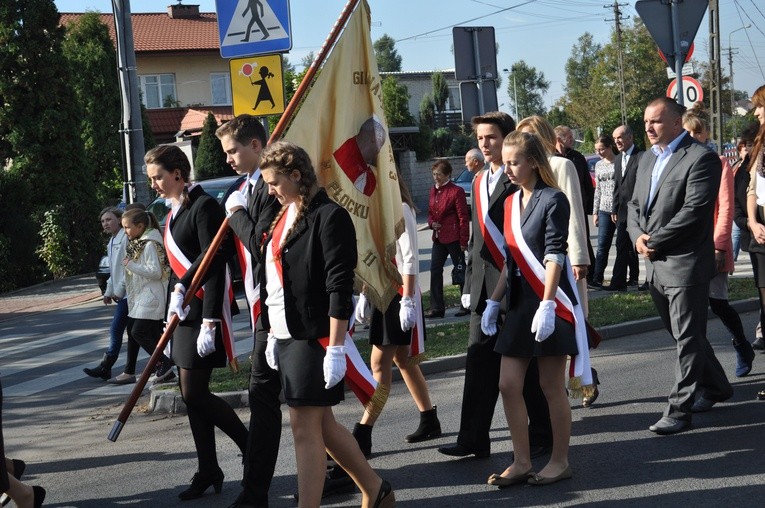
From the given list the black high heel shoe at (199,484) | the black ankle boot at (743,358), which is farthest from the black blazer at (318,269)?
the black ankle boot at (743,358)

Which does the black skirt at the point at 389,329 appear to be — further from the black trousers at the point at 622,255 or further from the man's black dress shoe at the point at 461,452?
the black trousers at the point at 622,255

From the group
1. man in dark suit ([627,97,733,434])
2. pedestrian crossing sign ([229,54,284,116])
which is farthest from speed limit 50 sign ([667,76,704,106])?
man in dark suit ([627,97,733,434])

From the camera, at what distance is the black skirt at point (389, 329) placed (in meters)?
6.35

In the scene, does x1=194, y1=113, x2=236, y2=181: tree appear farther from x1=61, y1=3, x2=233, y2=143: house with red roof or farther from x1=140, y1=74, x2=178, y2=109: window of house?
x1=140, y1=74, x2=178, y2=109: window of house

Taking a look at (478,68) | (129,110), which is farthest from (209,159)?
(478,68)

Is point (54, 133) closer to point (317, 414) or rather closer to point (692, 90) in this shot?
point (692, 90)

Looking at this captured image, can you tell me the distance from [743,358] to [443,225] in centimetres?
521

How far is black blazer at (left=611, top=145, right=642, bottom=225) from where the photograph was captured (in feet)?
39.1

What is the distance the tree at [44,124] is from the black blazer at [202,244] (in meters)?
17.6

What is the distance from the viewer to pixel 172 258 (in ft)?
19.6

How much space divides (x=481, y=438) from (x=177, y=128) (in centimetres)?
4615

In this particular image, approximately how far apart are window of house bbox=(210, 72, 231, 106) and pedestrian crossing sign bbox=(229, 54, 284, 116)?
45122 millimetres

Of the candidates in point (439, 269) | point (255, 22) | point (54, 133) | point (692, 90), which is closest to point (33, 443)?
point (255, 22)

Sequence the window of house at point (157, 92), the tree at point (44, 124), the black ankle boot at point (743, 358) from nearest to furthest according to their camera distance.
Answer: the black ankle boot at point (743, 358)
the tree at point (44, 124)
the window of house at point (157, 92)
